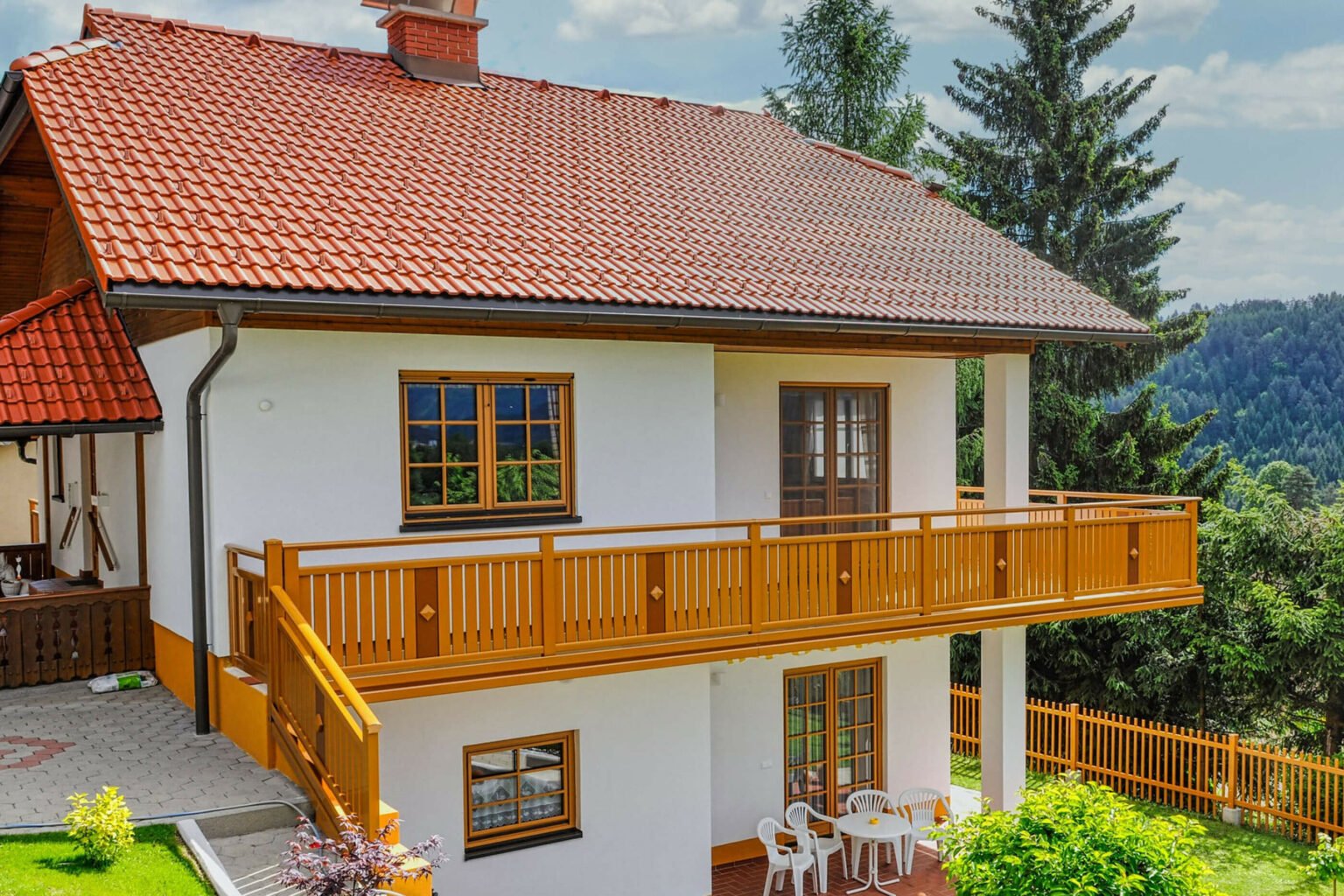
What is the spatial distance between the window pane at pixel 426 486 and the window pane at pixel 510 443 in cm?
58

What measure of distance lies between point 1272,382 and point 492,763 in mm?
89743

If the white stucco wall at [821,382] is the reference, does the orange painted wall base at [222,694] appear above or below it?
below

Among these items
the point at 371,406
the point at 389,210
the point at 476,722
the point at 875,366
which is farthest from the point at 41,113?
the point at 875,366

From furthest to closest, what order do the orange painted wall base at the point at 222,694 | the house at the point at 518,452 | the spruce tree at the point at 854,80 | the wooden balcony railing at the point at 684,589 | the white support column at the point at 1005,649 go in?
the spruce tree at the point at 854,80
the white support column at the point at 1005,649
the house at the point at 518,452
the orange painted wall base at the point at 222,694
the wooden balcony railing at the point at 684,589

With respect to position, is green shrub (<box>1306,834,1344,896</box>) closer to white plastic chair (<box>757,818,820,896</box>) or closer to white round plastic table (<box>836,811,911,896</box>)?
white round plastic table (<box>836,811,911,896</box>)

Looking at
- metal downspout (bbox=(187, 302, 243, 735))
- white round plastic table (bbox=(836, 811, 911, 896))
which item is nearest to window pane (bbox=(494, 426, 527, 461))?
metal downspout (bbox=(187, 302, 243, 735))

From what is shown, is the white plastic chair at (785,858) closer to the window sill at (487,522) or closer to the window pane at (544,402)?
the window sill at (487,522)

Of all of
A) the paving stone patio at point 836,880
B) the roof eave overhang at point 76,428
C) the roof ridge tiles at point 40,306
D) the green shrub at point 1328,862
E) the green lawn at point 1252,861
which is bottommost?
the green lawn at point 1252,861

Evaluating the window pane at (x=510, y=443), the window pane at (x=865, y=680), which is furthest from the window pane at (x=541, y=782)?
the window pane at (x=865, y=680)

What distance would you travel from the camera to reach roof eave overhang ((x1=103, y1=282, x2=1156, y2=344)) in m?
8.81

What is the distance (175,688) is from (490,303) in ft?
16.4

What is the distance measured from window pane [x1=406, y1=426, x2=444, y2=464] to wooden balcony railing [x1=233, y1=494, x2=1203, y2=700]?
804mm

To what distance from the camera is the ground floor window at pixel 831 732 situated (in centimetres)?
1415

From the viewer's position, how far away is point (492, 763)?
36.1 ft
